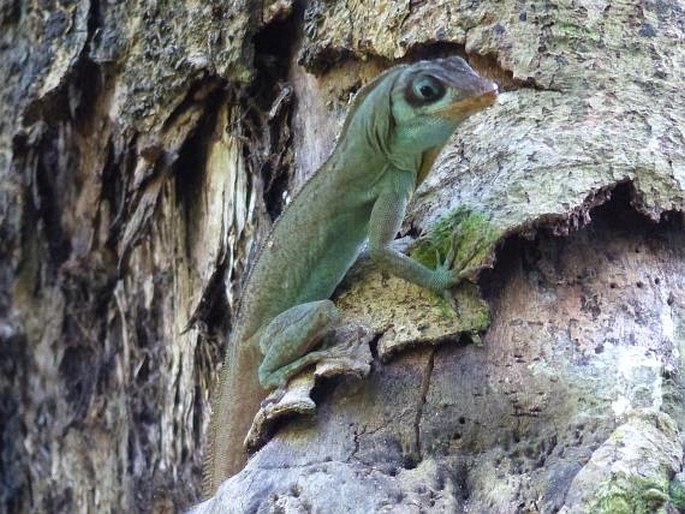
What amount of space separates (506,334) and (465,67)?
2.59 feet

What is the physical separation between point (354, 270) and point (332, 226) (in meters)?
0.21

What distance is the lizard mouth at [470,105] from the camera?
2.88 metres

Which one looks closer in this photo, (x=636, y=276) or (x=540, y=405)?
(x=540, y=405)

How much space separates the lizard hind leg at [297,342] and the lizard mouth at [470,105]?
2.12ft

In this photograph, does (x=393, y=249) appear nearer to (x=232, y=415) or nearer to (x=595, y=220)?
(x=595, y=220)

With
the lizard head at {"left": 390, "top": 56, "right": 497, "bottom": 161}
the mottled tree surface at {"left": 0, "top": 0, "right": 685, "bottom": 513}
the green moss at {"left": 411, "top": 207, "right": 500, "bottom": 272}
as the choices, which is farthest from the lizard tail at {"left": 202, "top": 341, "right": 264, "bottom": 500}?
the lizard head at {"left": 390, "top": 56, "right": 497, "bottom": 161}

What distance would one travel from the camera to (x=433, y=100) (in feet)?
10.2

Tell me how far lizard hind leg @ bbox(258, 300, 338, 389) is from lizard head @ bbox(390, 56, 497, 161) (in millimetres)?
625

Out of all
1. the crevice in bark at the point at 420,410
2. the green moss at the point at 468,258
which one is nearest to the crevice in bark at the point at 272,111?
the green moss at the point at 468,258

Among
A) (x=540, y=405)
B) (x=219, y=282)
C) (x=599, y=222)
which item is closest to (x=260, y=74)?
(x=219, y=282)

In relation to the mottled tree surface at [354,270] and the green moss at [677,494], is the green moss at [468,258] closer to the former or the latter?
the mottled tree surface at [354,270]

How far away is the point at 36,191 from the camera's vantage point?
4602 millimetres

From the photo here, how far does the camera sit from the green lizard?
10.5ft

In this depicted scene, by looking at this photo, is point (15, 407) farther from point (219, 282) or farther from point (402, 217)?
point (402, 217)
